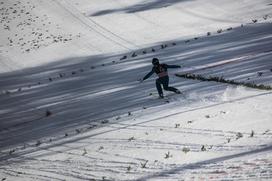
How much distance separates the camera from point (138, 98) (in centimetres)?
1639

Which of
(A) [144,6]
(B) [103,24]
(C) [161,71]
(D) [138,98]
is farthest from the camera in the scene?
(A) [144,6]

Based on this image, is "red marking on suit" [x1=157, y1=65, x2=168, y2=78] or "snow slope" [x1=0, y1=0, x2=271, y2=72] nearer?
"red marking on suit" [x1=157, y1=65, x2=168, y2=78]

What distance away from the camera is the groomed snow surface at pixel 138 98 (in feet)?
31.9

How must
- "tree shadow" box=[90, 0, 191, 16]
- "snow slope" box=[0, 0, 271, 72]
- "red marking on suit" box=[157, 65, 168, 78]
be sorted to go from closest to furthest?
1. "red marking on suit" box=[157, 65, 168, 78]
2. "snow slope" box=[0, 0, 271, 72]
3. "tree shadow" box=[90, 0, 191, 16]

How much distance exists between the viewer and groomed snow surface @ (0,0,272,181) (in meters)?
9.71

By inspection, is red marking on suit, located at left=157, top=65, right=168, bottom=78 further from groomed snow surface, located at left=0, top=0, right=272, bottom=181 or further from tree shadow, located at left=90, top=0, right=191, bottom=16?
tree shadow, located at left=90, top=0, right=191, bottom=16

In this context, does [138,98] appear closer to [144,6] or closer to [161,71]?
[161,71]

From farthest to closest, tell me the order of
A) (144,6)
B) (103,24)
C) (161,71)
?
(144,6) < (103,24) < (161,71)

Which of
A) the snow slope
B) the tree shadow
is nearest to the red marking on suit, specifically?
the snow slope

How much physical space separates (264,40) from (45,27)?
2168 centimetres

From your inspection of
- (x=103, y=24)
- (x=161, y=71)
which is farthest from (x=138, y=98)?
(x=103, y=24)

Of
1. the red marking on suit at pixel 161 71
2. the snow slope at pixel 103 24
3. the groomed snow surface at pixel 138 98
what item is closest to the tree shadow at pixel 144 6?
the snow slope at pixel 103 24

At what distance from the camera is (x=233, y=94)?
13.6 m

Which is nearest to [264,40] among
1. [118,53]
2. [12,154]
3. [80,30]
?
[118,53]
